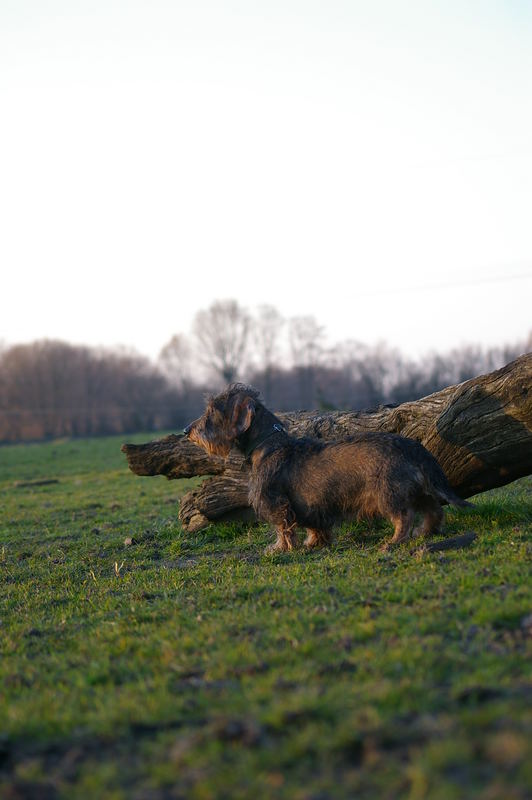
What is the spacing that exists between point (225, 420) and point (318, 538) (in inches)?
77.1

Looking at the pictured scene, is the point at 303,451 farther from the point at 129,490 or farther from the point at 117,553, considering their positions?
the point at 129,490

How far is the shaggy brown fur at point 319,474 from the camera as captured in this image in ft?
27.3

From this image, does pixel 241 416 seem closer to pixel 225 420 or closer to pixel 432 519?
pixel 225 420

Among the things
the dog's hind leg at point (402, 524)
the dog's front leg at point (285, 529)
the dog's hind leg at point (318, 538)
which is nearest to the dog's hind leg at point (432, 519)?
the dog's hind leg at point (402, 524)

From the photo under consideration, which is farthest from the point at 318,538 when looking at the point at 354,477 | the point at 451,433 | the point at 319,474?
the point at 451,433

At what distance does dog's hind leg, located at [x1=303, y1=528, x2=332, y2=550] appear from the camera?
9.36 metres

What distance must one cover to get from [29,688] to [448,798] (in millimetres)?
3204

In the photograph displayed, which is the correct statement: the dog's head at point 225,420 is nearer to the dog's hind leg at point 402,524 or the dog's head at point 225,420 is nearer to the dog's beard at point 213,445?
the dog's beard at point 213,445

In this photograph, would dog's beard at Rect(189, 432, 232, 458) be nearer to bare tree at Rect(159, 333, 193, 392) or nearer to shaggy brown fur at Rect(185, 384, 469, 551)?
shaggy brown fur at Rect(185, 384, 469, 551)

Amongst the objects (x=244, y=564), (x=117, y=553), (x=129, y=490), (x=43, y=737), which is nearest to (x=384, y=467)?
(x=244, y=564)

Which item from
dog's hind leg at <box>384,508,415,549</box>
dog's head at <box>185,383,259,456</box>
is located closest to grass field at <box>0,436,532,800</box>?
dog's hind leg at <box>384,508,415,549</box>

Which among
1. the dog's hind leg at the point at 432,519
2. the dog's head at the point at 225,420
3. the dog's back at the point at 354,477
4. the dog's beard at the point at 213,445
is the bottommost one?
the dog's hind leg at the point at 432,519

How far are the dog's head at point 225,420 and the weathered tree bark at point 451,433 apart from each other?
1348 millimetres

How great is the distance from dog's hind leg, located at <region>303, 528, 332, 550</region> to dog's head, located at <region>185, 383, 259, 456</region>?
158 centimetres
